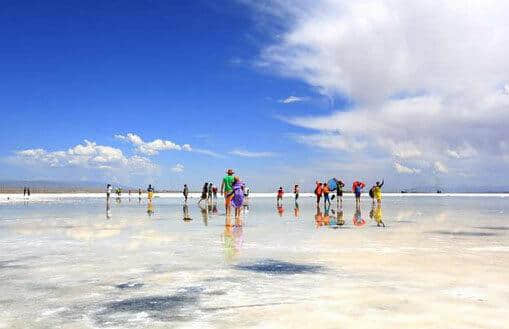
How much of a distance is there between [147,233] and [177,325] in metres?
11.6

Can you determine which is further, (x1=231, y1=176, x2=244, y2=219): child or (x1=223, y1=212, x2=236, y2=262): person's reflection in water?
(x1=231, y1=176, x2=244, y2=219): child

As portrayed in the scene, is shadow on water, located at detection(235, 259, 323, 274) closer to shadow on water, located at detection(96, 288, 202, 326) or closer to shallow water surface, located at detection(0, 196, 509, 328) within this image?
shallow water surface, located at detection(0, 196, 509, 328)

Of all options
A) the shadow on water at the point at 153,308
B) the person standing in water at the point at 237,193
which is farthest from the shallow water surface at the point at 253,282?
the person standing in water at the point at 237,193

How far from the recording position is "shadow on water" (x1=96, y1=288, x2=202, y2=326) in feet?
19.9

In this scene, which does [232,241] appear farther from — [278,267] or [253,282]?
[253,282]

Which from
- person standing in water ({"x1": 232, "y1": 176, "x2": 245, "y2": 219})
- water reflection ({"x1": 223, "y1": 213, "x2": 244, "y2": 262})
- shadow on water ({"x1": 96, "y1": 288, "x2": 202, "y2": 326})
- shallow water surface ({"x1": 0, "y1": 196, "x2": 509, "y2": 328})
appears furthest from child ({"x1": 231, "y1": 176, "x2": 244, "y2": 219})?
shadow on water ({"x1": 96, "y1": 288, "x2": 202, "y2": 326})

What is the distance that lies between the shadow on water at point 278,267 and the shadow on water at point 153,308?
2.33m

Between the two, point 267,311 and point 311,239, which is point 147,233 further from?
point 267,311

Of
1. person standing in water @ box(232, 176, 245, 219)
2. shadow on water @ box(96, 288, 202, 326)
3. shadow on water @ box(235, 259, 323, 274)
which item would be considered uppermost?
person standing in water @ box(232, 176, 245, 219)

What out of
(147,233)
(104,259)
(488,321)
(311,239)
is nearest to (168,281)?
(104,259)

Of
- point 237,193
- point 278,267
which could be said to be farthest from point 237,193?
point 278,267

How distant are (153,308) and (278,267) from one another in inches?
155

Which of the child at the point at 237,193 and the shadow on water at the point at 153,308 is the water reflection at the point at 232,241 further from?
the shadow on water at the point at 153,308

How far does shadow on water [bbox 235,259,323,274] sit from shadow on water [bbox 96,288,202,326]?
2333 mm
